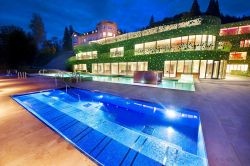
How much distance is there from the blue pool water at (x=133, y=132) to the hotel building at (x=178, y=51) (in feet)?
38.3

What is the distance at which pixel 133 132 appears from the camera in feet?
12.3

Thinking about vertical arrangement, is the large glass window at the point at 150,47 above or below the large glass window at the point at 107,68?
above

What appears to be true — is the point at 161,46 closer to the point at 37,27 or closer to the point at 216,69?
the point at 216,69

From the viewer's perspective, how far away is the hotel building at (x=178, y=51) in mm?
14648

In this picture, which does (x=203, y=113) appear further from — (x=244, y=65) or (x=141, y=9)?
(x=141, y=9)

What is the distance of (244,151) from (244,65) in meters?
25.2

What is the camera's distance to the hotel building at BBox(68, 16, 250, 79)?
14648 mm

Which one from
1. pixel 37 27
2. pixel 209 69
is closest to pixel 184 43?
pixel 209 69

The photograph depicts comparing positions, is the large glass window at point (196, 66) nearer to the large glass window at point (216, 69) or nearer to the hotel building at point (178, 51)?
the hotel building at point (178, 51)

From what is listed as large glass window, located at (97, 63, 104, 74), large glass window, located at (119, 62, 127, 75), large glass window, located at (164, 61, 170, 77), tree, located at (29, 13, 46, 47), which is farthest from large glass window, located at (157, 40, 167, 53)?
tree, located at (29, 13, 46, 47)

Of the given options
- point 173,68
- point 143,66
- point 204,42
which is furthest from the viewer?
point 143,66

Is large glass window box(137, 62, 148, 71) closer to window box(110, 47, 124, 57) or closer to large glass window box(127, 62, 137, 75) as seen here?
large glass window box(127, 62, 137, 75)

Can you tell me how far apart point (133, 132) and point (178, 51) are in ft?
47.4

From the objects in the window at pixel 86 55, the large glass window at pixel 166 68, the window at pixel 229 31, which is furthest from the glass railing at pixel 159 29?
the window at pixel 229 31
